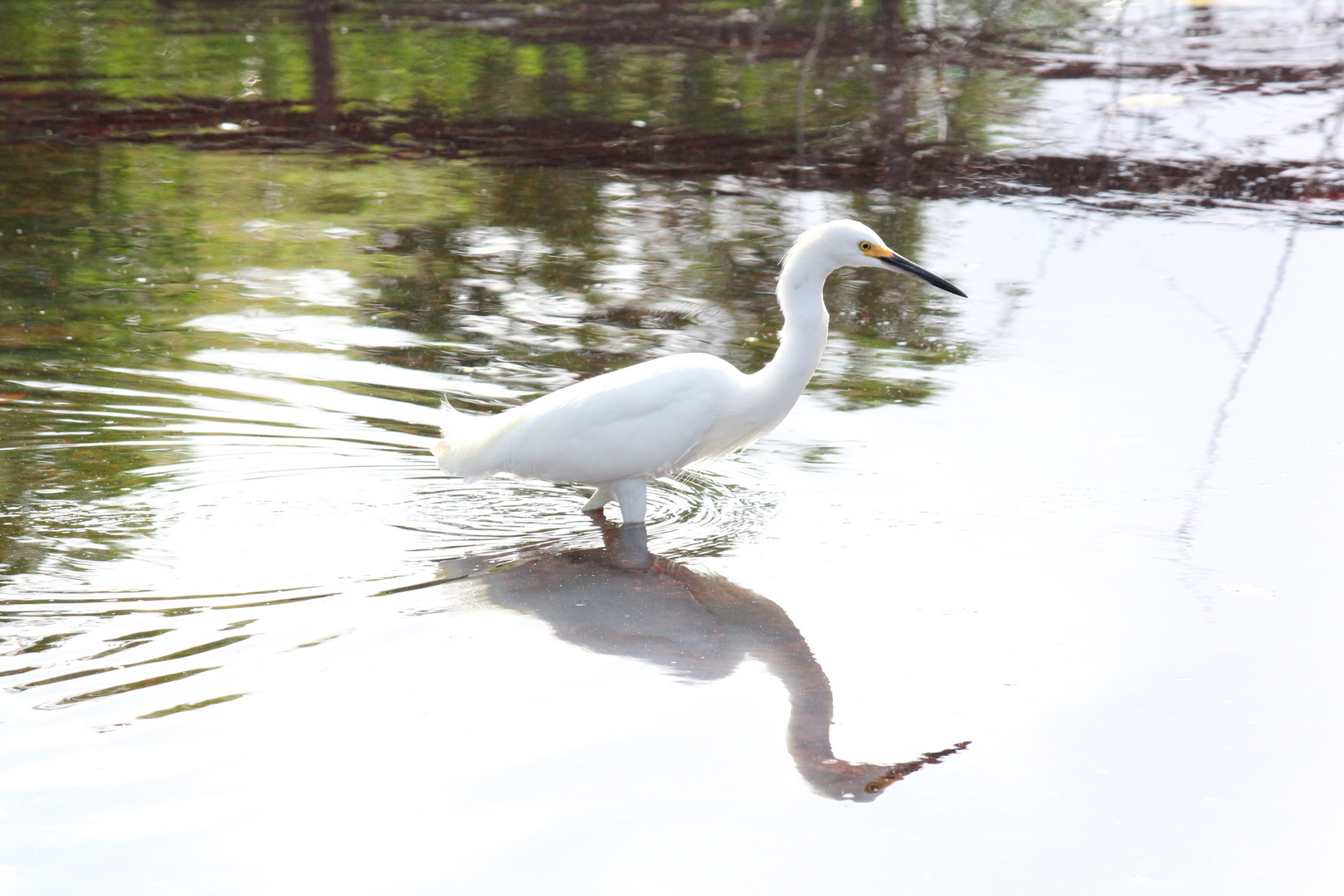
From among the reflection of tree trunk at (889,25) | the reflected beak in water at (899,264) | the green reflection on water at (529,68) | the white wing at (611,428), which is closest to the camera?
the white wing at (611,428)

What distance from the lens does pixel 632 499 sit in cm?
458

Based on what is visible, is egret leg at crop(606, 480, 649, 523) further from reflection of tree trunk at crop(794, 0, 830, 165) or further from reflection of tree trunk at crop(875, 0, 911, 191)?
reflection of tree trunk at crop(794, 0, 830, 165)

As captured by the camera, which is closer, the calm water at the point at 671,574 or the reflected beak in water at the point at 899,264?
the calm water at the point at 671,574

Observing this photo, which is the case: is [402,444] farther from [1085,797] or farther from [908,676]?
[1085,797]

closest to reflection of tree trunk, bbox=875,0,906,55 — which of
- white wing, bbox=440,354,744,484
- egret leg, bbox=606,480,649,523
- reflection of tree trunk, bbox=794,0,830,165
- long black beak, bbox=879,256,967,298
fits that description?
reflection of tree trunk, bbox=794,0,830,165

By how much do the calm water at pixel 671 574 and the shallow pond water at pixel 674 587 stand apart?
0.05 ft

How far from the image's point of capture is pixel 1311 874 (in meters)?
2.87

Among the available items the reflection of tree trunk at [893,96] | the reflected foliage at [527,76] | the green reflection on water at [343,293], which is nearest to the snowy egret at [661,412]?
the green reflection on water at [343,293]

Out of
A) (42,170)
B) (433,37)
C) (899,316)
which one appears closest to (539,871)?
(899,316)

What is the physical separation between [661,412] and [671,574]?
0.58 meters

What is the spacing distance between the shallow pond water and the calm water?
0.05 ft

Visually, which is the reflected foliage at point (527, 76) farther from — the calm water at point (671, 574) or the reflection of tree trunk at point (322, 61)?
the calm water at point (671, 574)

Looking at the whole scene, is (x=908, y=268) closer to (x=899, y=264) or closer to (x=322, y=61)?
(x=899, y=264)

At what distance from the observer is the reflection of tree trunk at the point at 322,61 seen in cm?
1055
